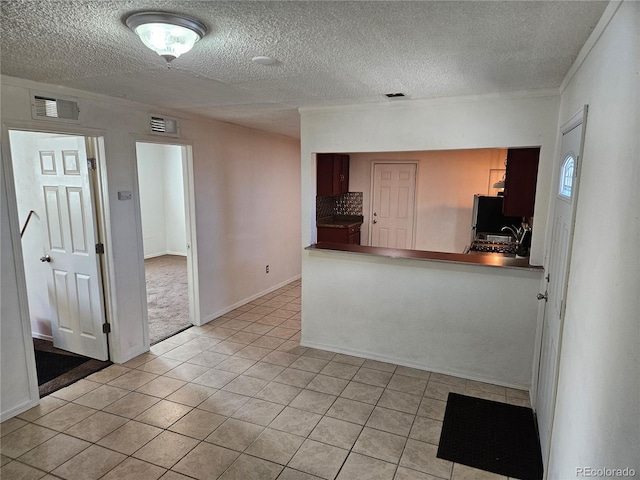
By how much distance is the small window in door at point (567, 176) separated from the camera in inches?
86.4

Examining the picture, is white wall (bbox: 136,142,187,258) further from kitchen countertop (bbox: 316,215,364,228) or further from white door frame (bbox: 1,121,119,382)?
white door frame (bbox: 1,121,119,382)

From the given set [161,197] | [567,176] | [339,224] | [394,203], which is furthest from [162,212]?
[567,176]

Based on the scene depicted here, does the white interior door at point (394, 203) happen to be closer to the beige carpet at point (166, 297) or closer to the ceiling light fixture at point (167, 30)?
the beige carpet at point (166, 297)

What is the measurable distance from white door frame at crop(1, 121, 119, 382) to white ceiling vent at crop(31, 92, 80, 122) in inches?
2.0

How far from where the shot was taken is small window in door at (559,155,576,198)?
220 cm

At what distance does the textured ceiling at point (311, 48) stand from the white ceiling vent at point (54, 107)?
0.17 metres

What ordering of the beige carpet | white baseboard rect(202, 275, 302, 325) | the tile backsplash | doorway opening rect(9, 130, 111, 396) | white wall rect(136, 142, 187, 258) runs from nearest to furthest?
doorway opening rect(9, 130, 111, 396), the beige carpet, white baseboard rect(202, 275, 302, 325), the tile backsplash, white wall rect(136, 142, 187, 258)

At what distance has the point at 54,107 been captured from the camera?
2.85 metres

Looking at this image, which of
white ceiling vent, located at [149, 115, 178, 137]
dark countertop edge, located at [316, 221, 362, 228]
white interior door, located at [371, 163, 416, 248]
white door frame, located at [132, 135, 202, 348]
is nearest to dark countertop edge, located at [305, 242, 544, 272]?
white door frame, located at [132, 135, 202, 348]

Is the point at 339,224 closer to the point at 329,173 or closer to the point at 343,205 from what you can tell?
the point at 343,205

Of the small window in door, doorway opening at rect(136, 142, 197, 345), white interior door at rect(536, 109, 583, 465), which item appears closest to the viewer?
white interior door at rect(536, 109, 583, 465)

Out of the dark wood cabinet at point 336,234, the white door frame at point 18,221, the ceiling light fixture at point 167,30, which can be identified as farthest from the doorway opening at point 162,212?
the ceiling light fixture at point 167,30

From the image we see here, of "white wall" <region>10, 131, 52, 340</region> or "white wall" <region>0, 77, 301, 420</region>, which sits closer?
"white wall" <region>0, 77, 301, 420</region>

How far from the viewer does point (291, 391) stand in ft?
10.2
